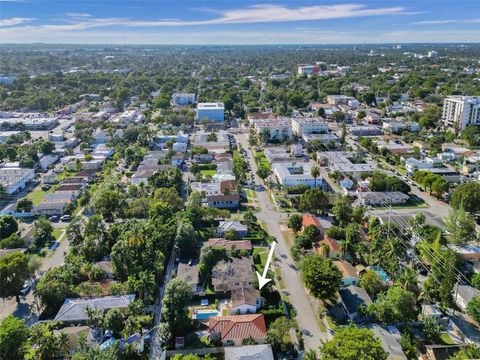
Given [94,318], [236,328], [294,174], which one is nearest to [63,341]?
[94,318]

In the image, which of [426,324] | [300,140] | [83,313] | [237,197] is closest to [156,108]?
[300,140]

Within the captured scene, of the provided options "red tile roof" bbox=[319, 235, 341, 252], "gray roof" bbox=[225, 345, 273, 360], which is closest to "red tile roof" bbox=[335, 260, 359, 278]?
"red tile roof" bbox=[319, 235, 341, 252]

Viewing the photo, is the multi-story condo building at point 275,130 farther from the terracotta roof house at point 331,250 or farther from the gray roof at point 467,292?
the gray roof at point 467,292

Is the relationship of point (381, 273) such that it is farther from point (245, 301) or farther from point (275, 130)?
point (275, 130)

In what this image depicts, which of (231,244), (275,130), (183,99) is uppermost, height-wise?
(183,99)

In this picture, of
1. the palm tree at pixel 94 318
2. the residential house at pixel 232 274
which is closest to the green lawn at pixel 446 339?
the residential house at pixel 232 274

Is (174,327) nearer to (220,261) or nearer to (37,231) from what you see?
(220,261)
